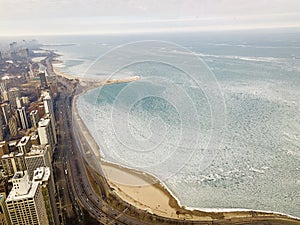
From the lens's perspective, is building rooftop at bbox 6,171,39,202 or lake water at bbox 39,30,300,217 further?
lake water at bbox 39,30,300,217

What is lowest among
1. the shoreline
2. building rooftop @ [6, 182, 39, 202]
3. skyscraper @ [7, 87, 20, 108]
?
the shoreline

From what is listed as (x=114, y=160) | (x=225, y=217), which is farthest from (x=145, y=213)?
(x=114, y=160)

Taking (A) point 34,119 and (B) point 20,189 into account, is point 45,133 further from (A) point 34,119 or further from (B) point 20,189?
(B) point 20,189

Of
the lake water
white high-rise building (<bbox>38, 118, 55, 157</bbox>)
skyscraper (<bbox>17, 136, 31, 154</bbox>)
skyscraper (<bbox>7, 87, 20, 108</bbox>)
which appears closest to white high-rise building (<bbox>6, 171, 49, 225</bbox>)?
the lake water

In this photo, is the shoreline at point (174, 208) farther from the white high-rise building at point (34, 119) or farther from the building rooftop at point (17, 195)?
the white high-rise building at point (34, 119)

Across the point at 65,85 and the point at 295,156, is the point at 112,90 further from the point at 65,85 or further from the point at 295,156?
the point at 295,156

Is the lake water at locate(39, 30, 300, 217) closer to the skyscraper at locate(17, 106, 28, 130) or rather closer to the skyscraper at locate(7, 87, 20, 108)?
the skyscraper at locate(17, 106, 28, 130)

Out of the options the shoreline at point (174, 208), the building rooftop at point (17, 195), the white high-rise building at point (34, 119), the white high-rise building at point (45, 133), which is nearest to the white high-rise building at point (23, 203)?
the building rooftop at point (17, 195)

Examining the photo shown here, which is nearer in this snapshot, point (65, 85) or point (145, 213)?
point (145, 213)
